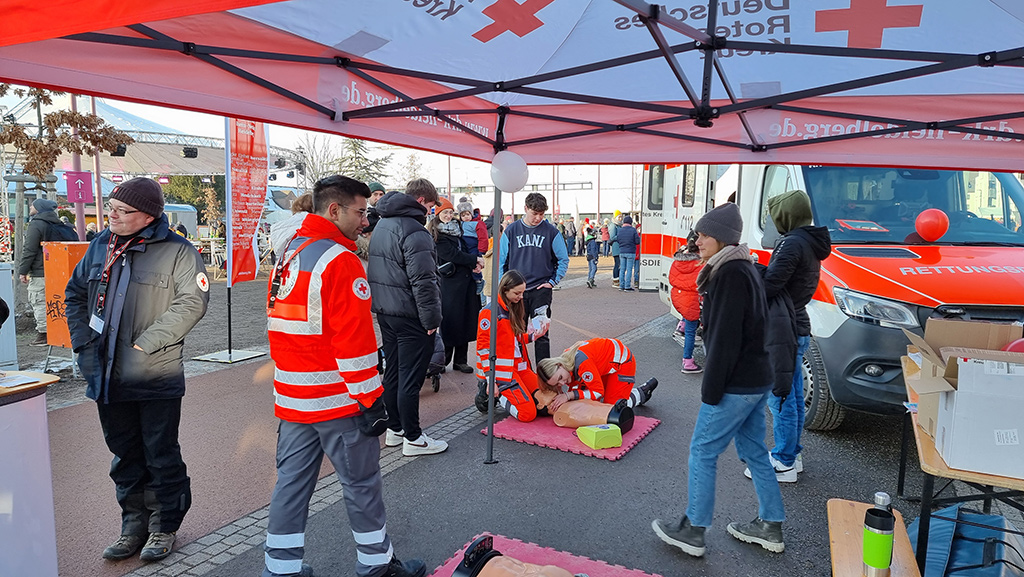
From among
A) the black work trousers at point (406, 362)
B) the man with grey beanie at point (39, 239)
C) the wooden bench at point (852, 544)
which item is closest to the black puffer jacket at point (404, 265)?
the black work trousers at point (406, 362)

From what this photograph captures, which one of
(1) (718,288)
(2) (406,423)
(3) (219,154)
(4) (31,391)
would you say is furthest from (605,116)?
(3) (219,154)

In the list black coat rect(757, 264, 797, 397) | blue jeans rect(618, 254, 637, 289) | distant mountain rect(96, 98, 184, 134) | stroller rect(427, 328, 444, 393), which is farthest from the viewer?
distant mountain rect(96, 98, 184, 134)

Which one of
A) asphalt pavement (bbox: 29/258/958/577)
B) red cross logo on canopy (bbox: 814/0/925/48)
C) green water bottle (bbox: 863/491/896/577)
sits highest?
red cross logo on canopy (bbox: 814/0/925/48)

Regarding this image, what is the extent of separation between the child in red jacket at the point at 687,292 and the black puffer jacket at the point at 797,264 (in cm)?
278

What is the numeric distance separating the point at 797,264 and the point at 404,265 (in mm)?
2670

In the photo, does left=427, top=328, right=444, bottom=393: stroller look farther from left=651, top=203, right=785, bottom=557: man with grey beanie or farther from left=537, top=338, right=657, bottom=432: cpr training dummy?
left=651, top=203, right=785, bottom=557: man with grey beanie

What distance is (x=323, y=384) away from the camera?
2.67m

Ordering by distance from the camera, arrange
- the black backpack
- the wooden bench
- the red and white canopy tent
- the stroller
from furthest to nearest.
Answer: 1. the black backpack
2. the stroller
3. the red and white canopy tent
4. the wooden bench

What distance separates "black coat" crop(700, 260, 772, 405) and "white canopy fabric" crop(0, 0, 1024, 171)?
954mm

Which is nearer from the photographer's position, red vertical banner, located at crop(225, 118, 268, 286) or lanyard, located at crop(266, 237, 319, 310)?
lanyard, located at crop(266, 237, 319, 310)

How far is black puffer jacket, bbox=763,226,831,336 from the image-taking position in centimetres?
376

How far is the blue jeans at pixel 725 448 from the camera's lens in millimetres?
3137

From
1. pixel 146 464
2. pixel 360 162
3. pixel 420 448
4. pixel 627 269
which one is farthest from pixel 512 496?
pixel 360 162

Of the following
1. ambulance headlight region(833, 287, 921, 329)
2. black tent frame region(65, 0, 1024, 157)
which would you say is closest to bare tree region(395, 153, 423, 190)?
black tent frame region(65, 0, 1024, 157)
